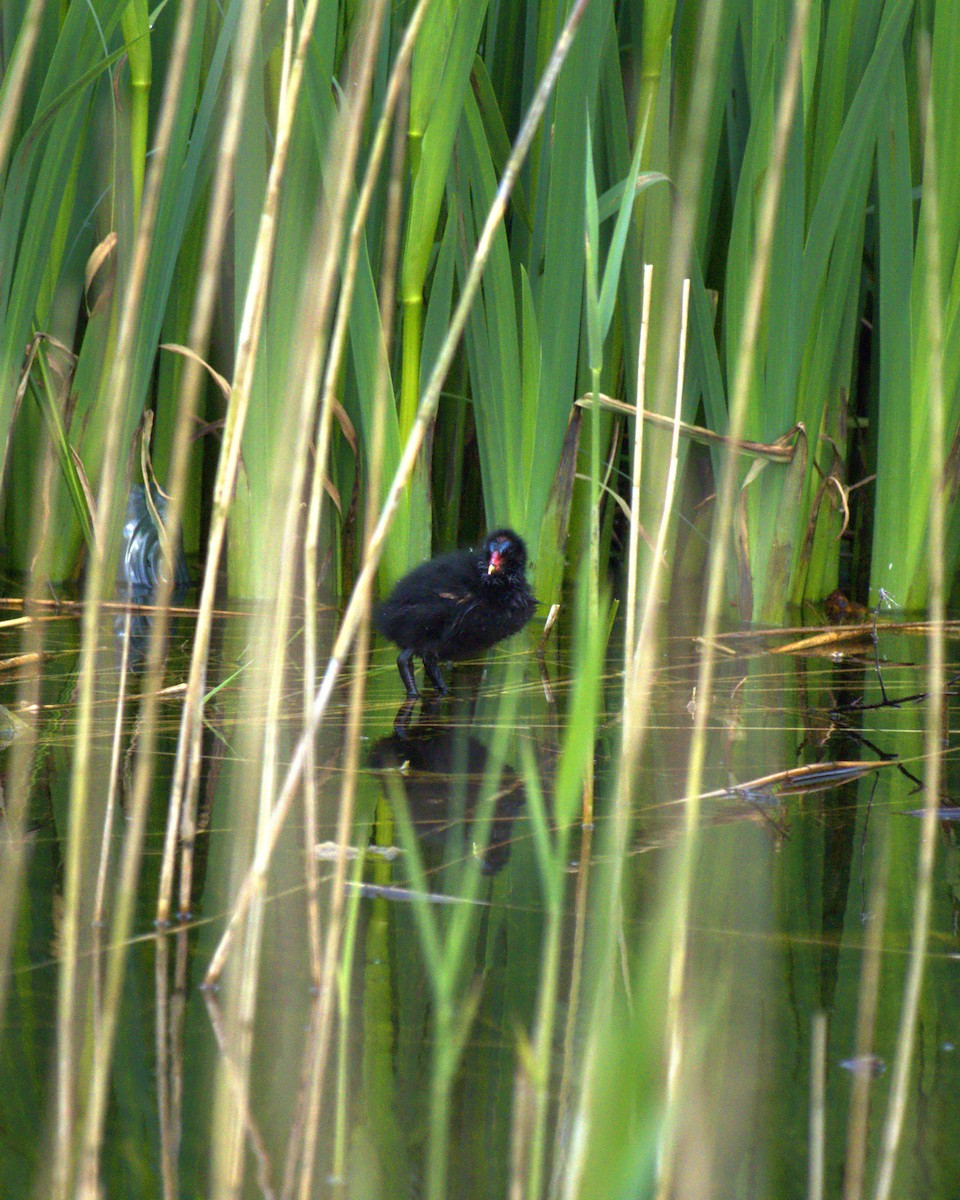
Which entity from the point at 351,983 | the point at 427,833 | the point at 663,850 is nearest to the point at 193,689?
the point at 351,983

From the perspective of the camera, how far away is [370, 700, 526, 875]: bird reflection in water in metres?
2.14

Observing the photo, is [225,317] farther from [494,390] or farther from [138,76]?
[494,390]

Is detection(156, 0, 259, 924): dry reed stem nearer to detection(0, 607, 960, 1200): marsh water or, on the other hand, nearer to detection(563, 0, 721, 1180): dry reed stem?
detection(0, 607, 960, 1200): marsh water

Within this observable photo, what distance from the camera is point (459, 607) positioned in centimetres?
323

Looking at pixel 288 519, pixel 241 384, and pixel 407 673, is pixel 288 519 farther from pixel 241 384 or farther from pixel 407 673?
→ pixel 407 673

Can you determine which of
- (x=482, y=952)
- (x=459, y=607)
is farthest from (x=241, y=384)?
(x=459, y=607)

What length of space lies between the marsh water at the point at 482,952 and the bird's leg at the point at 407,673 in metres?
0.30

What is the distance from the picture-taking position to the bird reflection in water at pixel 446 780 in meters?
2.14

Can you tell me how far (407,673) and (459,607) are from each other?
203mm

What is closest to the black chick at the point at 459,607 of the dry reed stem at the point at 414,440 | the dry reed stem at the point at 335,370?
the dry reed stem at the point at 335,370

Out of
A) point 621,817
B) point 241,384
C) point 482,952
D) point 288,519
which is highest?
point 241,384

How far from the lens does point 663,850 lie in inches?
80.4

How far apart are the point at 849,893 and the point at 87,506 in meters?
2.43

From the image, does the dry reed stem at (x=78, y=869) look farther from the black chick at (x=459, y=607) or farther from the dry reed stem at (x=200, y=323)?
the black chick at (x=459, y=607)
